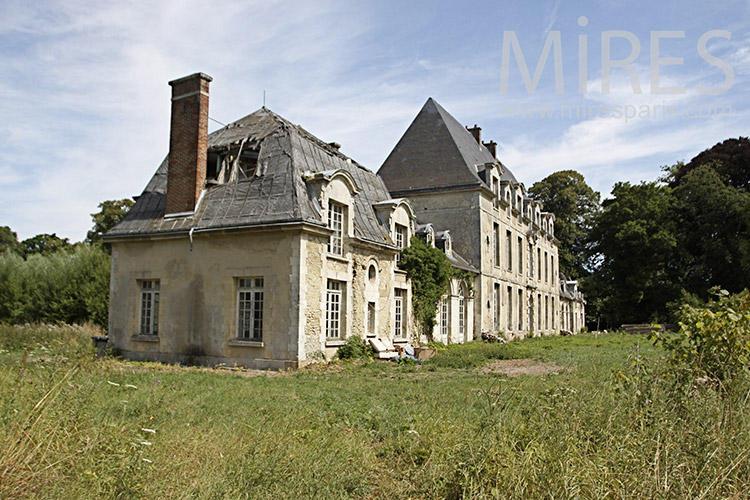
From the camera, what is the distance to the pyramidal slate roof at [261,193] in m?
13.8

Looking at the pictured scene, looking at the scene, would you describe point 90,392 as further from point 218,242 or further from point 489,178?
point 489,178

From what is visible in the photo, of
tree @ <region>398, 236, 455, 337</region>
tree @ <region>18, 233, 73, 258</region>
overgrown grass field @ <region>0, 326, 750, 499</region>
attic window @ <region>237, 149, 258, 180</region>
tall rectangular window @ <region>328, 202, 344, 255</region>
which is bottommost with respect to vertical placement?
overgrown grass field @ <region>0, 326, 750, 499</region>

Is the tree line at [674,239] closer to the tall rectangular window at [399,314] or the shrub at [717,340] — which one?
the tall rectangular window at [399,314]

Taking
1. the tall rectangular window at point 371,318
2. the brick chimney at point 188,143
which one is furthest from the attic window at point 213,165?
the tall rectangular window at point 371,318

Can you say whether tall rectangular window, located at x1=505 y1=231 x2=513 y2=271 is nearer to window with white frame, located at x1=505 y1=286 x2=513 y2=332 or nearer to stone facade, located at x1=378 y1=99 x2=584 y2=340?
stone facade, located at x1=378 y1=99 x2=584 y2=340

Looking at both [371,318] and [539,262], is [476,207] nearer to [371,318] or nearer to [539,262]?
[371,318]

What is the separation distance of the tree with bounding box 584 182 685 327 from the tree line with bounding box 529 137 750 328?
57mm

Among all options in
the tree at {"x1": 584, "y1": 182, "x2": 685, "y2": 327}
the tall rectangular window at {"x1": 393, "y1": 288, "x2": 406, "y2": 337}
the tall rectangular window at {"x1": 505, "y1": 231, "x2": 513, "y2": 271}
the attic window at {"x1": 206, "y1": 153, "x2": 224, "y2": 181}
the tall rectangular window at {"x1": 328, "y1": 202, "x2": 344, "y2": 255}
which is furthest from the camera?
the tree at {"x1": 584, "y1": 182, "x2": 685, "y2": 327}

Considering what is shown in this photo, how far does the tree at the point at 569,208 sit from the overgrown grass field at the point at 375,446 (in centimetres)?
4187

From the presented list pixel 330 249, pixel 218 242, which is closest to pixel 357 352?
pixel 330 249

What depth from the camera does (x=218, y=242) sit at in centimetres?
1414

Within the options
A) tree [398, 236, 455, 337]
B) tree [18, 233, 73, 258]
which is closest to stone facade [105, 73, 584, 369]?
tree [398, 236, 455, 337]

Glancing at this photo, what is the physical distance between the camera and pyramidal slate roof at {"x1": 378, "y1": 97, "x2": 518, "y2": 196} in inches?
990

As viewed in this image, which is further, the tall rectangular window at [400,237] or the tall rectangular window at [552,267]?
the tall rectangular window at [552,267]
